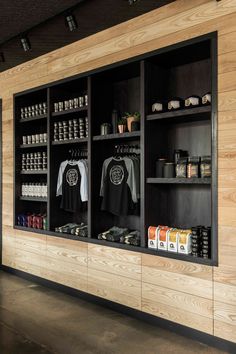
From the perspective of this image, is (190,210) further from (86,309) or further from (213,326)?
(86,309)

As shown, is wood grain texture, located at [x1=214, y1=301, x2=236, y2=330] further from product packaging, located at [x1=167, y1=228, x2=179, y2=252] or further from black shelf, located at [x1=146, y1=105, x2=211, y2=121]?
black shelf, located at [x1=146, y1=105, x2=211, y2=121]

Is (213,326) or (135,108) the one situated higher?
(135,108)

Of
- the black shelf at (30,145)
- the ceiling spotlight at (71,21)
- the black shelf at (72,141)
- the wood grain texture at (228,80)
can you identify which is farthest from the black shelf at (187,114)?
the black shelf at (30,145)

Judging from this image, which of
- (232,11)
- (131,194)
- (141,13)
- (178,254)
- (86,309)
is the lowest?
(86,309)

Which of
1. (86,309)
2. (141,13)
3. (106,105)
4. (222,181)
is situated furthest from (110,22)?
(86,309)

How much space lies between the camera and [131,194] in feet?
12.5

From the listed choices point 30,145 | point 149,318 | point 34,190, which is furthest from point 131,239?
point 30,145

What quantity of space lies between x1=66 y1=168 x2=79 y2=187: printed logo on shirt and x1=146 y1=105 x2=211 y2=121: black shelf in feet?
4.18

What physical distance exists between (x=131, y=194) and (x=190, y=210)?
24.3 inches

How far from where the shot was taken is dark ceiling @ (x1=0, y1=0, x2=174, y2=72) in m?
3.48

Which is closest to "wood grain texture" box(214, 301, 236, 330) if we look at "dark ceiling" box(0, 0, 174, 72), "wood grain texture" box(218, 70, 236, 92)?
"wood grain texture" box(218, 70, 236, 92)

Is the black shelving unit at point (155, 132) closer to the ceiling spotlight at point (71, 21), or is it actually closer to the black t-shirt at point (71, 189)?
the black t-shirt at point (71, 189)

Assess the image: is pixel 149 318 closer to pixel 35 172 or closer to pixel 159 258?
pixel 159 258

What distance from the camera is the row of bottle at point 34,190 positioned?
4820mm
